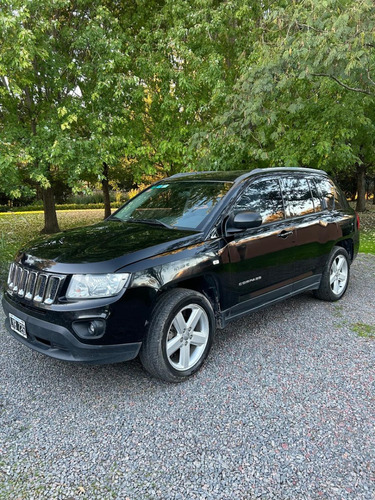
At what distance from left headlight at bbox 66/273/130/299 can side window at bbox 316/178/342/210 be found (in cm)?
337

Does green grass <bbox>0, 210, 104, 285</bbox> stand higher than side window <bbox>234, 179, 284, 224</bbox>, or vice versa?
side window <bbox>234, 179, 284, 224</bbox>

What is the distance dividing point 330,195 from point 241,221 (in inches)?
92.1

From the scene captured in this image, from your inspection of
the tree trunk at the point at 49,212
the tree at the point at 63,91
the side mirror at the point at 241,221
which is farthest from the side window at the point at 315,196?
the tree trunk at the point at 49,212

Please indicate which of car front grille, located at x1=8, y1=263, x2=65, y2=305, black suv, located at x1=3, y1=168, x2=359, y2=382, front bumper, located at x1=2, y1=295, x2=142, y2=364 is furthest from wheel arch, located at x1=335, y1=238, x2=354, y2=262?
car front grille, located at x1=8, y1=263, x2=65, y2=305

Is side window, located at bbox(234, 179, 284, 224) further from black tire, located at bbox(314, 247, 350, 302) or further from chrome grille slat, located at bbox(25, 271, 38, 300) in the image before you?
chrome grille slat, located at bbox(25, 271, 38, 300)

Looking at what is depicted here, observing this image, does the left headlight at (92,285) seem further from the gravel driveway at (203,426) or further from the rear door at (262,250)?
the rear door at (262,250)

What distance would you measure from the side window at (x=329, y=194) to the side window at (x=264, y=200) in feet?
3.52

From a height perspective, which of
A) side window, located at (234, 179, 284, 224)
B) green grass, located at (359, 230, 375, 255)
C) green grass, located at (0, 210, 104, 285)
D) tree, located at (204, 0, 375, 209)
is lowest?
green grass, located at (359, 230, 375, 255)

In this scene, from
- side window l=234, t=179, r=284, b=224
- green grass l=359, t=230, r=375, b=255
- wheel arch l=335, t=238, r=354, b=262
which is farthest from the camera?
green grass l=359, t=230, r=375, b=255

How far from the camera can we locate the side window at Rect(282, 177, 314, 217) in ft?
14.0

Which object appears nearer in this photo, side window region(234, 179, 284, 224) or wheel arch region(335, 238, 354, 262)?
side window region(234, 179, 284, 224)

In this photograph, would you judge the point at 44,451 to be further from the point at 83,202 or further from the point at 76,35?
the point at 83,202

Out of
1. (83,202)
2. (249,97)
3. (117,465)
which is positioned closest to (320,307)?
(117,465)

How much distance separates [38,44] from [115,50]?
1.72 metres
